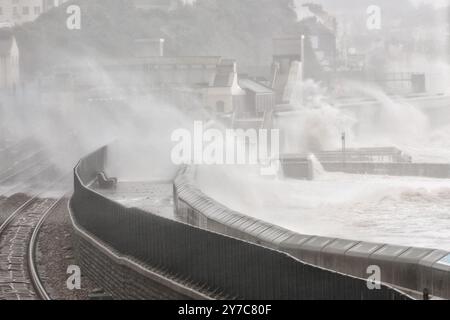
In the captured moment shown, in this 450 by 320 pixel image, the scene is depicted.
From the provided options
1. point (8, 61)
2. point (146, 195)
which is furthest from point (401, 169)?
point (8, 61)

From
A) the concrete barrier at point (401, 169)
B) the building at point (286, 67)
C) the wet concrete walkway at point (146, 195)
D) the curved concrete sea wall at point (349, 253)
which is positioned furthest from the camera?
the building at point (286, 67)

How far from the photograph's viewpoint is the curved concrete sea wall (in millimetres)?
13617

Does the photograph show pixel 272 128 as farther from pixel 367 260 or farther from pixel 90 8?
pixel 367 260

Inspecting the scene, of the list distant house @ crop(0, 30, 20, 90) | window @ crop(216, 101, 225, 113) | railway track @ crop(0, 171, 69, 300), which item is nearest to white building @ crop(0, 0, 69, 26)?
distant house @ crop(0, 30, 20, 90)

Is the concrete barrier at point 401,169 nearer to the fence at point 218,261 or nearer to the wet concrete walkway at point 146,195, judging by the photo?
the wet concrete walkway at point 146,195

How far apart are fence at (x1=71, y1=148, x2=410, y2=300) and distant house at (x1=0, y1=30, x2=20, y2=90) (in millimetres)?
34469

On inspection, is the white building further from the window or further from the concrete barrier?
the concrete barrier

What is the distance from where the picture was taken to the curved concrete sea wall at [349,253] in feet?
44.7

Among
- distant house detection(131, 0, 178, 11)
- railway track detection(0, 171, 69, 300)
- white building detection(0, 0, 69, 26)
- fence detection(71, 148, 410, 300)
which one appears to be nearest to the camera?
fence detection(71, 148, 410, 300)

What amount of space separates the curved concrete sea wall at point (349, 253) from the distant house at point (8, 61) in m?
34.0

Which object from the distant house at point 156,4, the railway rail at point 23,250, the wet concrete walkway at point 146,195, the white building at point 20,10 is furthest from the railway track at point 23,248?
the distant house at point 156,4

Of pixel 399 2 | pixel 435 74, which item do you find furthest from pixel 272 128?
pixel 399 2

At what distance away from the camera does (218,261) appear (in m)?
12.7

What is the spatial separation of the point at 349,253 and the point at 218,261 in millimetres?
2808
